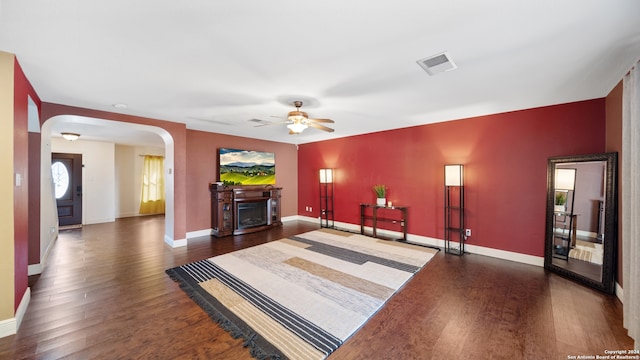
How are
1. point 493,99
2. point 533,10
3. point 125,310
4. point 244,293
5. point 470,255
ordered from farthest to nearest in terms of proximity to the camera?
point 470,255, point 493,99, point 244,293, point 125,310, point 533,10

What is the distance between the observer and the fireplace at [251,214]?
6004 mm

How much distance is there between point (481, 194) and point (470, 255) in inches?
43.7

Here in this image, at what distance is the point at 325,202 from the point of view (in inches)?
276

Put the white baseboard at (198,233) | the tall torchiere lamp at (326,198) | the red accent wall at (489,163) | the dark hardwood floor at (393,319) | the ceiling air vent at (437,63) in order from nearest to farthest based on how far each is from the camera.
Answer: the dark hardwood floor at (393,319), the ceiling air vent at (437,63), the red accent wall at (489,163), the white baseboard at (198,233), the tall torchiere lamp at (326,198)

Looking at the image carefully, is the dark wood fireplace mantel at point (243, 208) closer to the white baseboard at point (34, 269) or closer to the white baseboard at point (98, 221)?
the white baseboard at point (34, 269)

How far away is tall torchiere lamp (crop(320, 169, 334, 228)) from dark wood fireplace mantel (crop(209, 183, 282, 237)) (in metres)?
1.22

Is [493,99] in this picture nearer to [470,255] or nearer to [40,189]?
[470,255]

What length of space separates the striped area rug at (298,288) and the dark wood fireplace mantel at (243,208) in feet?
4.53

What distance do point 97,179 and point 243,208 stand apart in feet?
16.3

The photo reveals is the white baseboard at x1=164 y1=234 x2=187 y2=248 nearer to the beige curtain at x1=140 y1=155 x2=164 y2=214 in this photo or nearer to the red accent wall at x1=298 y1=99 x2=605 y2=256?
the red accent wall at x1=298 y1=99 x2=605 y2=256

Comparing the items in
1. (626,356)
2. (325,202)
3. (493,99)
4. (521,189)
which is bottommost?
(626,356)

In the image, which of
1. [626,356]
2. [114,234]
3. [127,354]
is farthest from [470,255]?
[114,234]

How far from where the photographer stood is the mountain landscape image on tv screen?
607 centimetres

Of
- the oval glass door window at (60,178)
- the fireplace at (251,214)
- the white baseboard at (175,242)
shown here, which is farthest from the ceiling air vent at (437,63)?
the oval glass door window at (60,178)
